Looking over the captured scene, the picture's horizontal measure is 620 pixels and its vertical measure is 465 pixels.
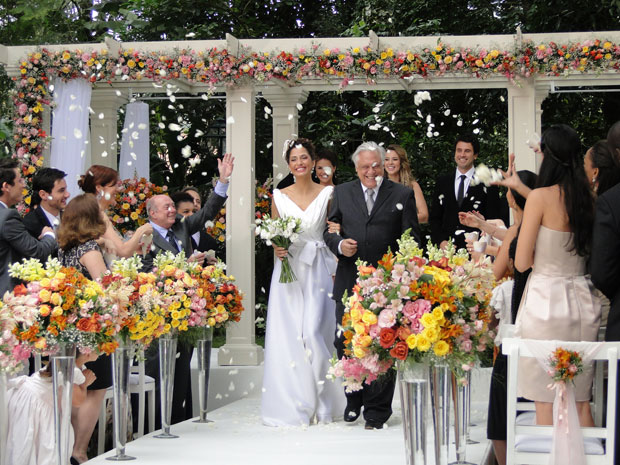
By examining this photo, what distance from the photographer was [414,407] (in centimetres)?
425

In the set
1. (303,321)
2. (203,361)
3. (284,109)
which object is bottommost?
(203,361)

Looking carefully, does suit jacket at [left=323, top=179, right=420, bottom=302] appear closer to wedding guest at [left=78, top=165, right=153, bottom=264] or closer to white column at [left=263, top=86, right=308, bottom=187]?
wedding guest at [left=78, top=165, right=153, bottom=264]

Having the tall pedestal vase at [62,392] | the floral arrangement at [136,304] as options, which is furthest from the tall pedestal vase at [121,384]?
the tall pedestal vase at [62,392]

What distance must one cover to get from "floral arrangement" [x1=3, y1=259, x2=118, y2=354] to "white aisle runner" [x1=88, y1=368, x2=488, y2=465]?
0.88 metres

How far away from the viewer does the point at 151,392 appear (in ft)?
22.6

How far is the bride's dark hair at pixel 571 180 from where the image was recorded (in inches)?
173

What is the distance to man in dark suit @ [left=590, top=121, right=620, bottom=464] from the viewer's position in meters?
4.07

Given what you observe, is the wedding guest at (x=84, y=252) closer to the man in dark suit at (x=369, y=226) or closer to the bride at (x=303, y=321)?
the bride at (x=303, y=321)

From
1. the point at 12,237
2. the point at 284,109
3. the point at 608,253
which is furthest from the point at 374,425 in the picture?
the point at 284,109

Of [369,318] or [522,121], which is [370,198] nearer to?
[369,318]

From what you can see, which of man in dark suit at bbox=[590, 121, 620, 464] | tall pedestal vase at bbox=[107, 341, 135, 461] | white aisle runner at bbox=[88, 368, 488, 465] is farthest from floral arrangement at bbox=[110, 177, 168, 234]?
man in dark suit at bbox=[590, 121, 620, 464]

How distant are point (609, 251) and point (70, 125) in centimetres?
660

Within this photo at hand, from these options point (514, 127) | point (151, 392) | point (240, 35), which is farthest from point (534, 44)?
point (240, 35)

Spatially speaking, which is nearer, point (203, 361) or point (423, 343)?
point (423, 343)
